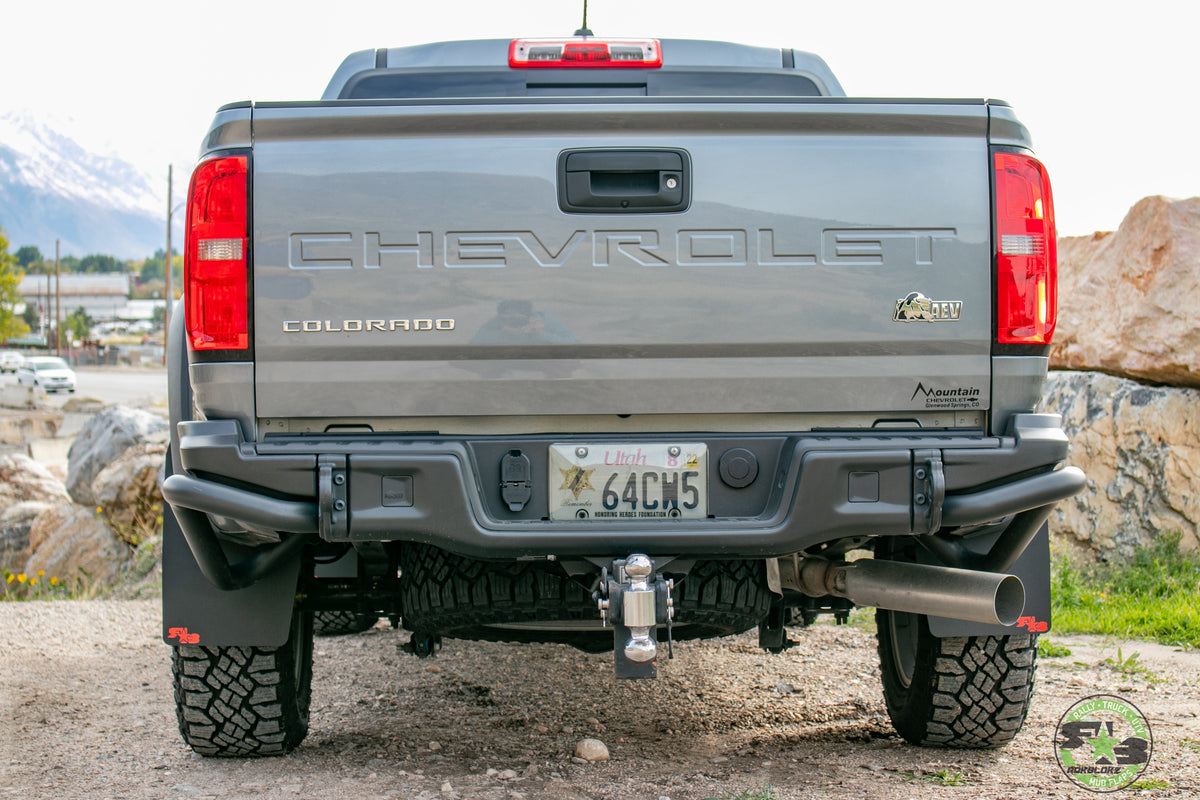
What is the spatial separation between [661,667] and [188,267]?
9.88 ft

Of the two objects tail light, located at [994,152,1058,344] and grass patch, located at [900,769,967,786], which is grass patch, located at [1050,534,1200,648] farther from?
tail light, located at [994,152,1058,344]

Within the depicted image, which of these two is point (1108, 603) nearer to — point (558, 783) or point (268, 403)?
point (558, 783)

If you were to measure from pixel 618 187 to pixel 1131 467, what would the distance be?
4641mm

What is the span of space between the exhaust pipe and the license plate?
53 centimetres

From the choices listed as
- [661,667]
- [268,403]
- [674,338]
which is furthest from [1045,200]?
[661,667]

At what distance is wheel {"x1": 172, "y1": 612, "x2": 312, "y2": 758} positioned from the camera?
3287mm

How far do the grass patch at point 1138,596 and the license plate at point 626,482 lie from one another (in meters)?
3.45

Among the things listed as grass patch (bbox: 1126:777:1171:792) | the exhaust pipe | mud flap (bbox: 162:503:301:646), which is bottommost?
grass patch (bbox: 1126:777:1171:792)

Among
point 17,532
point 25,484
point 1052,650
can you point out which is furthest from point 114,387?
point 1052,650

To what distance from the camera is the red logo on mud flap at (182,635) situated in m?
3.17

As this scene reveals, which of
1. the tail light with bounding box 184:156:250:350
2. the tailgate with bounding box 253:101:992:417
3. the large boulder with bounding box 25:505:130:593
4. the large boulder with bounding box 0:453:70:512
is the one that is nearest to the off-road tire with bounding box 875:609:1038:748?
the tailgate with bounding box 253:101:992:417

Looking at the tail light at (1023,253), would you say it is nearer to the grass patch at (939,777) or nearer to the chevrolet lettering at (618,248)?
the chevrolet lettering at (618,248)

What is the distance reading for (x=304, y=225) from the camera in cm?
269

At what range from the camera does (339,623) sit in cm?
488
